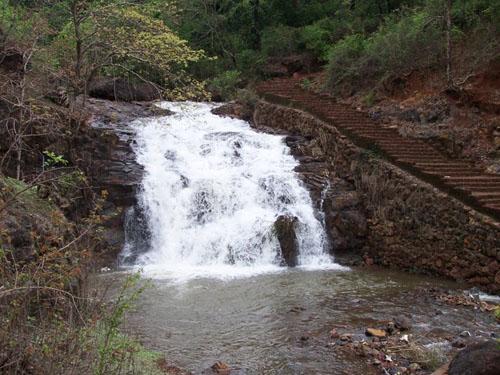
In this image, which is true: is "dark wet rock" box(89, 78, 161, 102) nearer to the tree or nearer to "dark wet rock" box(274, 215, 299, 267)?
the tree

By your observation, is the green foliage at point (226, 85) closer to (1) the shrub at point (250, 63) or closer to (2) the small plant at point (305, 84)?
(1) the shrub at point (250, 63)

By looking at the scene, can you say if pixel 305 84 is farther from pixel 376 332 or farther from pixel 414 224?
pixel 376 332

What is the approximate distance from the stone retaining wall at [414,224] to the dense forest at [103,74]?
150 inches

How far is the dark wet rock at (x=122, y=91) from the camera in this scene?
21562 millimetres

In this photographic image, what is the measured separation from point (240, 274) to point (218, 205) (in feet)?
9.57

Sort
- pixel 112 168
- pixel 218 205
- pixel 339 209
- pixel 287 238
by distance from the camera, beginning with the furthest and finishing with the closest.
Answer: pixel 112 168 → pixel 218 205 → pixel 339 209 → pixel 287 238

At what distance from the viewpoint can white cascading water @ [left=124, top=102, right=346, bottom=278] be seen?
12727 millimetres

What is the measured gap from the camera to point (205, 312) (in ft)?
29.2

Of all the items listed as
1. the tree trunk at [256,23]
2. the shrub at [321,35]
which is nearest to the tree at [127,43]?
the shrub at [321,35]

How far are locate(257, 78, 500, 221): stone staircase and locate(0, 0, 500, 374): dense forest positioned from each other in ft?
5.50

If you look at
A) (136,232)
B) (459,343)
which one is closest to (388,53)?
(136,232)

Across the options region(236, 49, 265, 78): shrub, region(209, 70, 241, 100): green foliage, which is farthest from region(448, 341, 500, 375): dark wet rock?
region(236, 49, 265, 78): shrub

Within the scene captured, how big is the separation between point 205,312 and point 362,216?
6.33m

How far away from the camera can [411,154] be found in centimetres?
1366
